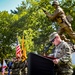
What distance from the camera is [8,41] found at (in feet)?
134

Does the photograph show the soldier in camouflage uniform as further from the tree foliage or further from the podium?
the tree foliage

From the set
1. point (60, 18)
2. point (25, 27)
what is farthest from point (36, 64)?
point (25, 27)

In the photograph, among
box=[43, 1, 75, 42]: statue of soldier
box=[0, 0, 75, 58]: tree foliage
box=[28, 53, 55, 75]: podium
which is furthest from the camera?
box=[0, 0, 75, 58]: tree foliage

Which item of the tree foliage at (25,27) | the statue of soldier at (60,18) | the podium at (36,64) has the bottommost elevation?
the podium at (36,64)

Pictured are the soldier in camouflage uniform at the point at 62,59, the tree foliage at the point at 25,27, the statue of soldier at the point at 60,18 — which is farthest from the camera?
the tree foliage at the point at 25,27

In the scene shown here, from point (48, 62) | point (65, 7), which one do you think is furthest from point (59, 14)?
point (65, 7)

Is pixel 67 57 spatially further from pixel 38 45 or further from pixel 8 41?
pixel 8 41

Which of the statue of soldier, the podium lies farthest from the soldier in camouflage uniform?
the statue of soldier

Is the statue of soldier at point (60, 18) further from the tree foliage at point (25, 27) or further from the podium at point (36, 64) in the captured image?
the tree foliage at point (25, 27)

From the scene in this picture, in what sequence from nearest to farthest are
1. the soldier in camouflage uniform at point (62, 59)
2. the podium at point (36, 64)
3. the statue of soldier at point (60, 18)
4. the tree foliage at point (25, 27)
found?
the podium at point (36, 64), the soldier in camouflage uniform at point (62, 59), the statue of soldier at point (60, 18), the tree foliage at point (25, 27)

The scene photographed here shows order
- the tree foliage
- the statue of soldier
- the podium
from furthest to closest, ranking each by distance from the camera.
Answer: the tree foliage, the statue of soldier, the podium

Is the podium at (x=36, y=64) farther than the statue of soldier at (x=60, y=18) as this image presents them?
No

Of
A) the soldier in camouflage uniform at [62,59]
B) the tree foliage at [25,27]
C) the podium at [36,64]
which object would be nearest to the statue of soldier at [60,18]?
the soldier in camouflage uniform at [62,59]

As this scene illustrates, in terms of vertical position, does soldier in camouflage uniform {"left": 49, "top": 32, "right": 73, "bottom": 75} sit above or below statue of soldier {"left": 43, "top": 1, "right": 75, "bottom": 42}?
below
